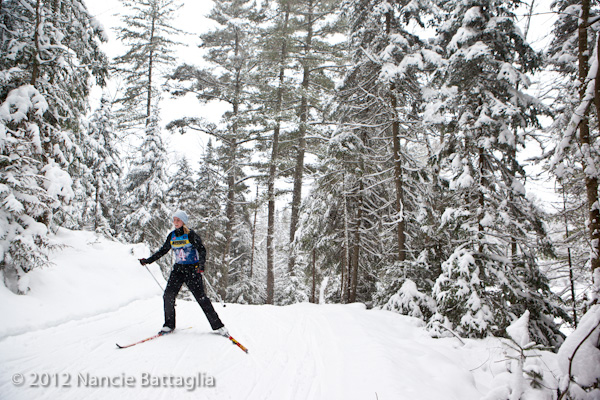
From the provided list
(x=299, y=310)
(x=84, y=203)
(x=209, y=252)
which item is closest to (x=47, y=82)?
(x=299, y=310)

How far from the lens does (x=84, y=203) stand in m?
19.4

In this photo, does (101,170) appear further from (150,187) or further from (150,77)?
(150,77)

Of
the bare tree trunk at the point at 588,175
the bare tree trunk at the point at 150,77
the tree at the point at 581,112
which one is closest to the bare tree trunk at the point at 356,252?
the tree at the point at 581,112

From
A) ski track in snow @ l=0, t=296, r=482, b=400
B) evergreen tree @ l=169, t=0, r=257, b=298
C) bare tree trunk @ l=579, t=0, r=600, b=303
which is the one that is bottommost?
ski track in snow @ l=0, t=296, r=482, b=400

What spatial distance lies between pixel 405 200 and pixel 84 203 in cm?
1948

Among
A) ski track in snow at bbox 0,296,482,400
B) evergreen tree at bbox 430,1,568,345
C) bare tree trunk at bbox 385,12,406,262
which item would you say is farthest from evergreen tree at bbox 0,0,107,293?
bare tree trunk at bbox 385,12,406,262

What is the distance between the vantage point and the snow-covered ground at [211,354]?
343 cm

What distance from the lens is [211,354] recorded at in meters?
4.48

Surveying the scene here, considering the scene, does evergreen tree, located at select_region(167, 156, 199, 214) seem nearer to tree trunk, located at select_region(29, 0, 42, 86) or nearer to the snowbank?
the snowbank

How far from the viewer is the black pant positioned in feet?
17.5

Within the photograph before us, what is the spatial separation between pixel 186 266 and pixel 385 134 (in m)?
10.0

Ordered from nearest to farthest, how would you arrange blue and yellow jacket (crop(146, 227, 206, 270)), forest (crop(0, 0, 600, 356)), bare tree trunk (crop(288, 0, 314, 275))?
1. blue and yellow jacket (crop(146, 227, 206, 270))
2. forest (crop(0, 0, 600, 356))
3. bare tree trunk (crop(288, 0, 314, 275))

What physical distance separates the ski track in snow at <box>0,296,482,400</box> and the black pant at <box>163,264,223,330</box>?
0.27m

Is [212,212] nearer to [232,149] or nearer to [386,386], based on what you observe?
[232,149]
